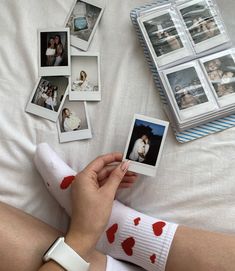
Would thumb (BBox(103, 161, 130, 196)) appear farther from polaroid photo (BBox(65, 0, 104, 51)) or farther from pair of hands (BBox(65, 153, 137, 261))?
polaroid photo (BBox(65, 0, 104, 51))

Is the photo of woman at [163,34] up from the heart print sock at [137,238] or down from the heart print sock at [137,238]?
up

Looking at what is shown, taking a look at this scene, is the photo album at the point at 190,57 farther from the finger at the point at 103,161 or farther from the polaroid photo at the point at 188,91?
the finger at the point at 103,161

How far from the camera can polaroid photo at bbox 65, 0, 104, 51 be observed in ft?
3.85

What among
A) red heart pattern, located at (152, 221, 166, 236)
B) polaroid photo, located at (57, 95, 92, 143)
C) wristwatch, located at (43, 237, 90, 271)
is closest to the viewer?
wristwatch, located at (43, 237, 90, 271)

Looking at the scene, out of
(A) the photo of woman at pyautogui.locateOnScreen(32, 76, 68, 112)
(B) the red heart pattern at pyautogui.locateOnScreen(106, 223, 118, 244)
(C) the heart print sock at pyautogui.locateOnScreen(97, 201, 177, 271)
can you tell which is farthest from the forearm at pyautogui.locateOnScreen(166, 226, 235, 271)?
(A) the photo of woman at pyautogui.locateOnScreen(32, 76, 68, 112)

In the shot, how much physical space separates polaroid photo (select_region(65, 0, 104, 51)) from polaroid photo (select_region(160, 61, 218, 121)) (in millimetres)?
239

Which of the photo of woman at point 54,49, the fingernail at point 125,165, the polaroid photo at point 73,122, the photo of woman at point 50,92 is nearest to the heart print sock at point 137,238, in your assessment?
the fingernail at point 125,165

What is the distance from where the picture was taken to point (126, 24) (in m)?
1.17

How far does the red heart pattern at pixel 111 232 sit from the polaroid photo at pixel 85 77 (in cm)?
34

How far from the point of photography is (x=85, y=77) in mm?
1157

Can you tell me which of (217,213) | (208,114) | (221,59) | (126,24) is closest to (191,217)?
(217,213)

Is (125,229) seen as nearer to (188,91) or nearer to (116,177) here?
(116,177)

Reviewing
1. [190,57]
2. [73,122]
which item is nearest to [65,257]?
[73,122]

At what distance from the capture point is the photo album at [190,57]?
3.55 ft
